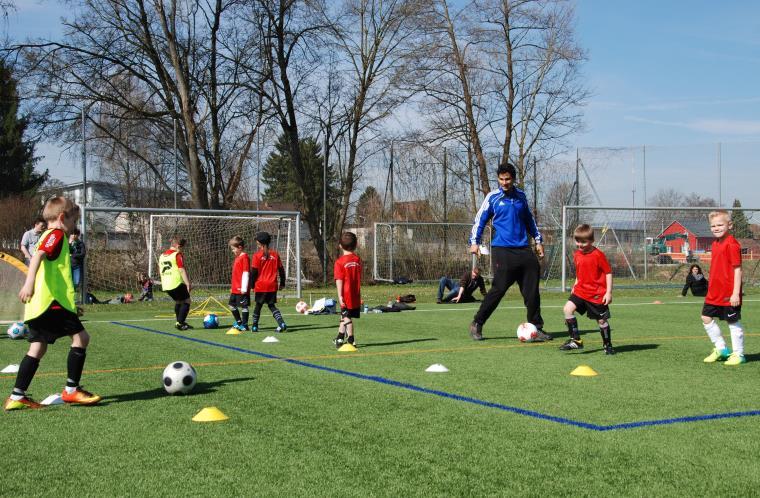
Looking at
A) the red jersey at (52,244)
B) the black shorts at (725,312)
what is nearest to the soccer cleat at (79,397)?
the red jersey at (52,244)

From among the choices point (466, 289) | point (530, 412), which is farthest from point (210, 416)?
point (466, 289)

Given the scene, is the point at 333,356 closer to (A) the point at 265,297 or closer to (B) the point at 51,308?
(B) the point at 51,308

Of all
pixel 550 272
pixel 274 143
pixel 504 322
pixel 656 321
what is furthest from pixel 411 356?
pixel 274 143

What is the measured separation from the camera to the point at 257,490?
13.9 ft

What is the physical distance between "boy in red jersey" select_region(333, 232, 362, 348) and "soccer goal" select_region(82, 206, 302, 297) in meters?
13.3

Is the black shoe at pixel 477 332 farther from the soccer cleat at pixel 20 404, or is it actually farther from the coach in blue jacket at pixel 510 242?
the soccer cleat at pixel 20 404

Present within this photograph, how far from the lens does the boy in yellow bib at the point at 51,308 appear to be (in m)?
6.52

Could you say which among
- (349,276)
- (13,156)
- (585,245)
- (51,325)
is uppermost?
(13,156)

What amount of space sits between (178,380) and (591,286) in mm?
5068

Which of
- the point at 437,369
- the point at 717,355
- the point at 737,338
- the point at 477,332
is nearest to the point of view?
the point at 437,369

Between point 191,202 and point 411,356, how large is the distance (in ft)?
78.6

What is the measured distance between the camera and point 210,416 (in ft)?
19.5

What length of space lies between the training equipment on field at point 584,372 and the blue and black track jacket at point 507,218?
3384 millimetres

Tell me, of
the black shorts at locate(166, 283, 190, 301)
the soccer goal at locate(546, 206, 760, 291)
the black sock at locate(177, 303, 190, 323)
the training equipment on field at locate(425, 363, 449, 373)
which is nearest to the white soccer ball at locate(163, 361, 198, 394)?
the training equipment on field at locate(425, 363, 449, 373)
